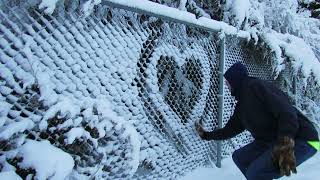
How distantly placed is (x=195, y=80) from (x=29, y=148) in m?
2.73

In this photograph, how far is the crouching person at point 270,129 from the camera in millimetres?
3422

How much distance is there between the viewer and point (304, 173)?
5086mm

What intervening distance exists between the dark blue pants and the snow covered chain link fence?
2.97 ft

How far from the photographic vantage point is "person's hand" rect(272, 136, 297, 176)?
3391mm

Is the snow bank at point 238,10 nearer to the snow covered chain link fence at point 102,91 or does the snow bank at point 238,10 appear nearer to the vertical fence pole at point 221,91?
the vertical fence pole at point 221,91

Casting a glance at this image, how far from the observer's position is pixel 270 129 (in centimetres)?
377

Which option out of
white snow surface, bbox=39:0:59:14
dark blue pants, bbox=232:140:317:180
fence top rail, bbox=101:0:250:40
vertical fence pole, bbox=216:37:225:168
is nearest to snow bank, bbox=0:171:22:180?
white snow surface, bbox=39:0:59:14

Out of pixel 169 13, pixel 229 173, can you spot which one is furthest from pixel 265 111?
pixel 229 173

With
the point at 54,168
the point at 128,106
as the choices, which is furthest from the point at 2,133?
the point at 128,106

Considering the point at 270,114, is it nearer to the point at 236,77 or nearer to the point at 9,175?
the point at 236,77

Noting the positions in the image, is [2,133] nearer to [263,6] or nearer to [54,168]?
[54,168]

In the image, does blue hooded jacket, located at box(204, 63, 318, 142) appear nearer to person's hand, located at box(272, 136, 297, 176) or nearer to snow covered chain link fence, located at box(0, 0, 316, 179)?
person's hand, located at box(272, 136, 297, 176)

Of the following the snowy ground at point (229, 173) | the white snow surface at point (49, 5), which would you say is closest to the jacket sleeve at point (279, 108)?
the snowy ground at point (229, 173)

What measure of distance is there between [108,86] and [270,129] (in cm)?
149
